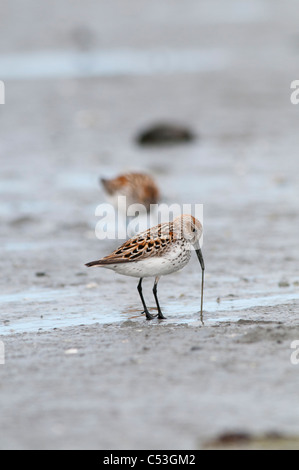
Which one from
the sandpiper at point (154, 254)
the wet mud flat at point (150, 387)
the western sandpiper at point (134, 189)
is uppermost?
the western sandpiper at point (134, 189)

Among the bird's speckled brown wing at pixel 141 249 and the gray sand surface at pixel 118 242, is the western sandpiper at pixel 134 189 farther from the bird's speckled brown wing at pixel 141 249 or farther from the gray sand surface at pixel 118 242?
the bird's speckled brown wing at pixel 141 249

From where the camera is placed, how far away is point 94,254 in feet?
35.2

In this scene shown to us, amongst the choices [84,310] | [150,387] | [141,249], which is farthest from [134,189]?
[150,387]

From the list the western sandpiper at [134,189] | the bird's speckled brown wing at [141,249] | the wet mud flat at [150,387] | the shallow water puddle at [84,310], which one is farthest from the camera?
the western sandpiper at [134,189]

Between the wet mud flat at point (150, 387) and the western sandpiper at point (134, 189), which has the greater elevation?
the western sandpiper at point (134, 189)

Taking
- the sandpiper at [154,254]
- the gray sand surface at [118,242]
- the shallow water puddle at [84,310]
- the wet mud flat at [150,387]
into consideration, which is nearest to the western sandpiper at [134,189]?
the gray sand surface at [118,242]

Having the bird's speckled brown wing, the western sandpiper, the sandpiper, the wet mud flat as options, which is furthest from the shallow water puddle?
the western sandpiper

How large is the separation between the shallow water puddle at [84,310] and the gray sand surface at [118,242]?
1.1 inches

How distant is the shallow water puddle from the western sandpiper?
3.53 metres

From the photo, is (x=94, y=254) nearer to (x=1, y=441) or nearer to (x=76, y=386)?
(x=76, y=386)

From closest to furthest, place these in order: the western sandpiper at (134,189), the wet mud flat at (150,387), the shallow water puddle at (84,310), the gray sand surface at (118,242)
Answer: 1. the wet mud flat at (150,387)
2. the gray sand surface at (118,242)
3. the shallow water puddle at (84,310)
4. the western sandpiper at (134,189)

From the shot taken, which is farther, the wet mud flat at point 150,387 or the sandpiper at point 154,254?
the sandpiper at point 154,254

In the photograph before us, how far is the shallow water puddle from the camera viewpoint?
307 inches

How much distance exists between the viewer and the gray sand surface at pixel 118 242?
216 inches
